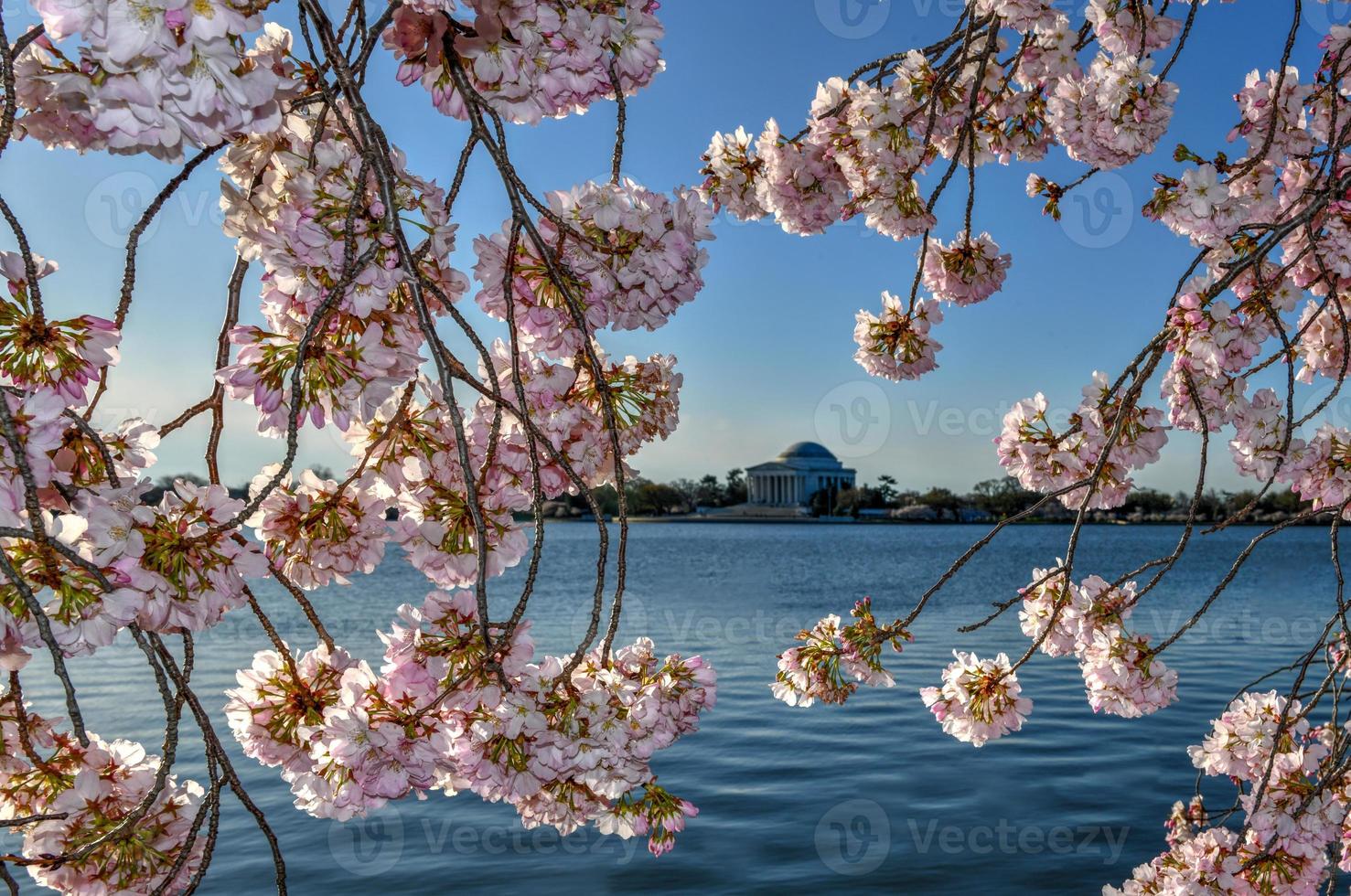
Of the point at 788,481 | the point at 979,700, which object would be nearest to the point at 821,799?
the point at 979,700

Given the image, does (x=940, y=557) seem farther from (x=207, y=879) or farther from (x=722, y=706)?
(x=207, y=879)

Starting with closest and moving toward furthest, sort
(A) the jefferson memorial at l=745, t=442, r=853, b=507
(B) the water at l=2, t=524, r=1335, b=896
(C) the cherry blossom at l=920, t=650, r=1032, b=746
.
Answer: (C) the cherry blossom at l=920, t=650, r=1032, b=746
(B) the water at l=2, t=524, r=1335, b=896
(A) the jefferson memorial at l=745, t=442, r=853, b=507

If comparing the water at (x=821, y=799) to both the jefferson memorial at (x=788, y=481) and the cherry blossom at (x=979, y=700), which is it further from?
the jefferson memorial at (x=788, y=481)

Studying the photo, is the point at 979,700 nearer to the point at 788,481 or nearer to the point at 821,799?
the point at 821,799

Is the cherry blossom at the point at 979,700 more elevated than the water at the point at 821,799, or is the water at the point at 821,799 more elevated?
the cherry blossom at the point at 979,700

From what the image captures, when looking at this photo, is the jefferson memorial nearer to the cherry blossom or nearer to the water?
the water

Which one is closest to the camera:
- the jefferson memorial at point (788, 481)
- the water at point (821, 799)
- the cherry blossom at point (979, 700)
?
the cherry blossom at point (979, 700)

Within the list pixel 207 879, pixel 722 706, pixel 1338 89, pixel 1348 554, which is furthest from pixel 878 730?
pixel 1348 554

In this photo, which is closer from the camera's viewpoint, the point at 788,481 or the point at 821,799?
the point at 821,799

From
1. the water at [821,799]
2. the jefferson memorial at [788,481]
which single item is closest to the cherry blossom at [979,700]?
the water at [821,799]

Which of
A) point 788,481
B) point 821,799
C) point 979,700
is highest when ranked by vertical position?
point 788,481

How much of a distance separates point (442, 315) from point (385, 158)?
38 cm

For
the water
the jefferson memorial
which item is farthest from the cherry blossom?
the jefferson memorial

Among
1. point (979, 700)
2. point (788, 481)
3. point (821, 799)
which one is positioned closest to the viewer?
point (979, 700)
